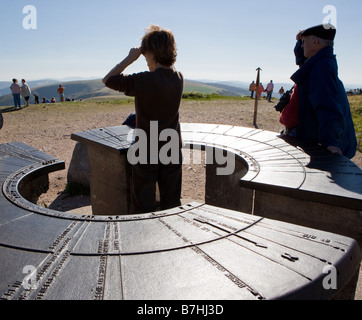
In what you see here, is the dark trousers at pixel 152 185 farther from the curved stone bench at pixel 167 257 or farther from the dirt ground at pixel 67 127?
the dirt ground at pixel 67 127

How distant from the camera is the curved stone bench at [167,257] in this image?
1.21 metres

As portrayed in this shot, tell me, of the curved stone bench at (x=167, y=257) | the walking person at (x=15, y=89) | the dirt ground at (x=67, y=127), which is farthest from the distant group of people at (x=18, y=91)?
the curved stone bench at (x=167, y=257)

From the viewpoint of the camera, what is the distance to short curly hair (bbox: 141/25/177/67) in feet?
7.17

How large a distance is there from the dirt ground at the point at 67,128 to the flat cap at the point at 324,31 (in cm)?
225

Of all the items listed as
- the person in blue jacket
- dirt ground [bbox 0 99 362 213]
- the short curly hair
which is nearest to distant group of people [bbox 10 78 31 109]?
dirt ground [bbox 0 99 362 213]

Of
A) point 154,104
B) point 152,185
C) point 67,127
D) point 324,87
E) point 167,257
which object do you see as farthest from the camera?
point 67,127

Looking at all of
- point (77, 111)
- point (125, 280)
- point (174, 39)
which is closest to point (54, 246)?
point (125, 280)

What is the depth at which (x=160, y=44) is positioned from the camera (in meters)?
2.20

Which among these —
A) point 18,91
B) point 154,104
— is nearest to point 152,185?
→ point 154,104

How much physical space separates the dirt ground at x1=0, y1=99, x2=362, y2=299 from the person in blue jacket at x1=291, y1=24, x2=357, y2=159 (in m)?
1.46

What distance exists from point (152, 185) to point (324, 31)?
6.28 feet

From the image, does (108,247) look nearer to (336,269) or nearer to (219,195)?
(336,269)

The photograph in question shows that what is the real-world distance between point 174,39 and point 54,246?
1617 millimetres

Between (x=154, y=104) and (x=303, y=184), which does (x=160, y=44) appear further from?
(x=303, y=184)
